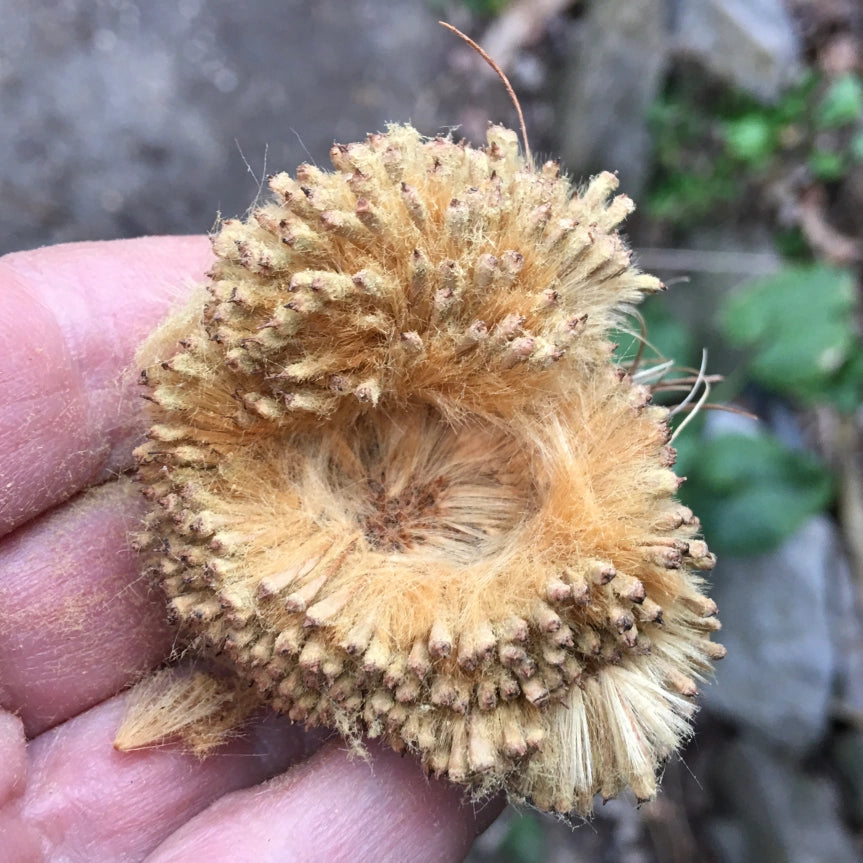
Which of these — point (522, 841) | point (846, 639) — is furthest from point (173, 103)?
point (846, 639)

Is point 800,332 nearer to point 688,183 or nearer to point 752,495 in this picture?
point 752,495

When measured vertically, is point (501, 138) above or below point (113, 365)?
above

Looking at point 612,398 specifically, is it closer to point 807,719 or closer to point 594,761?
point 594,761

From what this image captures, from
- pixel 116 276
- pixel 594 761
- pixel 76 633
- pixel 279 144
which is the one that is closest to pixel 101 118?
pixel 279 144

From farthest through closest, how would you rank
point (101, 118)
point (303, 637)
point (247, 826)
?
point (101, 118) → point (247, 826) → point (303, 637)

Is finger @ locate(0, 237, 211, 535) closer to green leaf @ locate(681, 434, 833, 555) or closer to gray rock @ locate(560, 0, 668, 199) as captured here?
green leaf @ locate(681, 434, 833, 555)

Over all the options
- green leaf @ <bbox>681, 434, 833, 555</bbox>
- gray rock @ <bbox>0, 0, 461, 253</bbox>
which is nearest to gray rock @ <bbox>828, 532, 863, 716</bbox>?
green leaf @ <bbox>681, 434, 833, 555</bbox>
